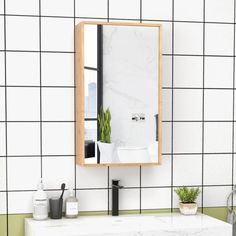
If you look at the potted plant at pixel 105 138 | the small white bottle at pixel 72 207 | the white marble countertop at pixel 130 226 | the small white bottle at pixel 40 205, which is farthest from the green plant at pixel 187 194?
the small white bottle at pixel 40 205

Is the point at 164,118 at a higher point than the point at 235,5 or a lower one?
lower

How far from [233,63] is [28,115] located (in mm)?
1114

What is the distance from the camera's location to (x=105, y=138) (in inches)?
98.9

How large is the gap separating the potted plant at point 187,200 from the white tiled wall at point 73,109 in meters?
0.07

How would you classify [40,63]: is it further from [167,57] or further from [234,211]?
[234,211]

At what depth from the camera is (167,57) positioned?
2703 mm

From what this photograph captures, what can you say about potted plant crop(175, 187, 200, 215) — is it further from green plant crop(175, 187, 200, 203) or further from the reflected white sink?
the reflected white sink

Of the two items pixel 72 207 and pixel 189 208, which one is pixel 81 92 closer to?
pixel 72 207

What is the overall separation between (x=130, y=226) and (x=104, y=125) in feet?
1.61

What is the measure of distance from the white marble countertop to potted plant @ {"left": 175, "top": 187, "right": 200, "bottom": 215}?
54mm

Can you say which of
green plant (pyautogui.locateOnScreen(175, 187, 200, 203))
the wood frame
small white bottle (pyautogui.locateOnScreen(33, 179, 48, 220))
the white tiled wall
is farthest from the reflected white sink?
small white bottle (pyautogui.locateOnScreen(33, 179, 48, 220))

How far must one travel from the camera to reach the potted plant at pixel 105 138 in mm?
2504

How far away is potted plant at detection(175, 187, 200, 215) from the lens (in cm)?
265

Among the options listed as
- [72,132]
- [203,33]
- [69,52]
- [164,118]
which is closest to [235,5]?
[203,33]
